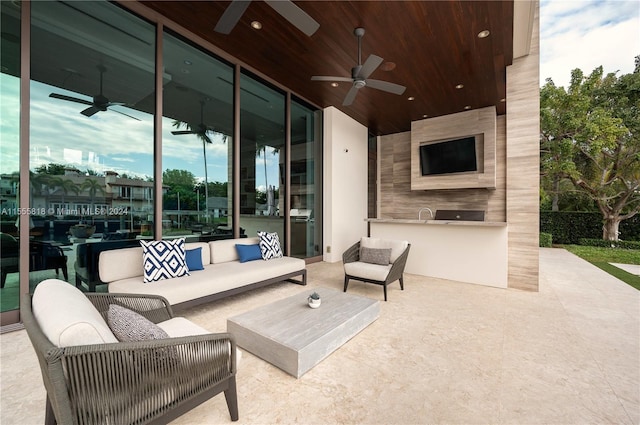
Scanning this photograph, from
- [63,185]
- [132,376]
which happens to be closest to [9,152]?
[63,185]

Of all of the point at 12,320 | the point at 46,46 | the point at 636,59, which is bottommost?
the point at 12,320

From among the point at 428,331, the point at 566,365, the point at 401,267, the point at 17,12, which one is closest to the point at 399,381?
the point at 428,331

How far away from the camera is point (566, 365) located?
2.12m

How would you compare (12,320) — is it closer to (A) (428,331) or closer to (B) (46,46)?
(B) (46,46)

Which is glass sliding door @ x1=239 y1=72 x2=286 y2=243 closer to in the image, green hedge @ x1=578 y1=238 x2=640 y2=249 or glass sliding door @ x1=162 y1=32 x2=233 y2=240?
glass sliding door @ x1=162 y1=32 x2=233 y2=240

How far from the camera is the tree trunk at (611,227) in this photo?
8445 millimetres

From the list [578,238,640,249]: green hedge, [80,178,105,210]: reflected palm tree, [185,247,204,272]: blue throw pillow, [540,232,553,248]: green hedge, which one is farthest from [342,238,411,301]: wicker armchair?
[578,238,640,249]: green hedge

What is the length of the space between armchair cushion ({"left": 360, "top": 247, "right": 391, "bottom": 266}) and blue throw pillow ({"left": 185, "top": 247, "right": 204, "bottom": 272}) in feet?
7.73

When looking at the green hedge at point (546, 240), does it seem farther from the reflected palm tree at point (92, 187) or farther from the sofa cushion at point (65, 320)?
the reflected palm tree at point (92, 187)

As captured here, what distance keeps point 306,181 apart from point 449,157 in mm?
3329

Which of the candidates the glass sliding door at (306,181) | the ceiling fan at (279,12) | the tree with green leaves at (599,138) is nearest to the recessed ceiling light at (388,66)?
the ceiling fan at (279,12)

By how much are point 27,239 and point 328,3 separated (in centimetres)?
396

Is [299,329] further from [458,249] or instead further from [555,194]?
[555,194]

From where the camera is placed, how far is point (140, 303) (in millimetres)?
1956
